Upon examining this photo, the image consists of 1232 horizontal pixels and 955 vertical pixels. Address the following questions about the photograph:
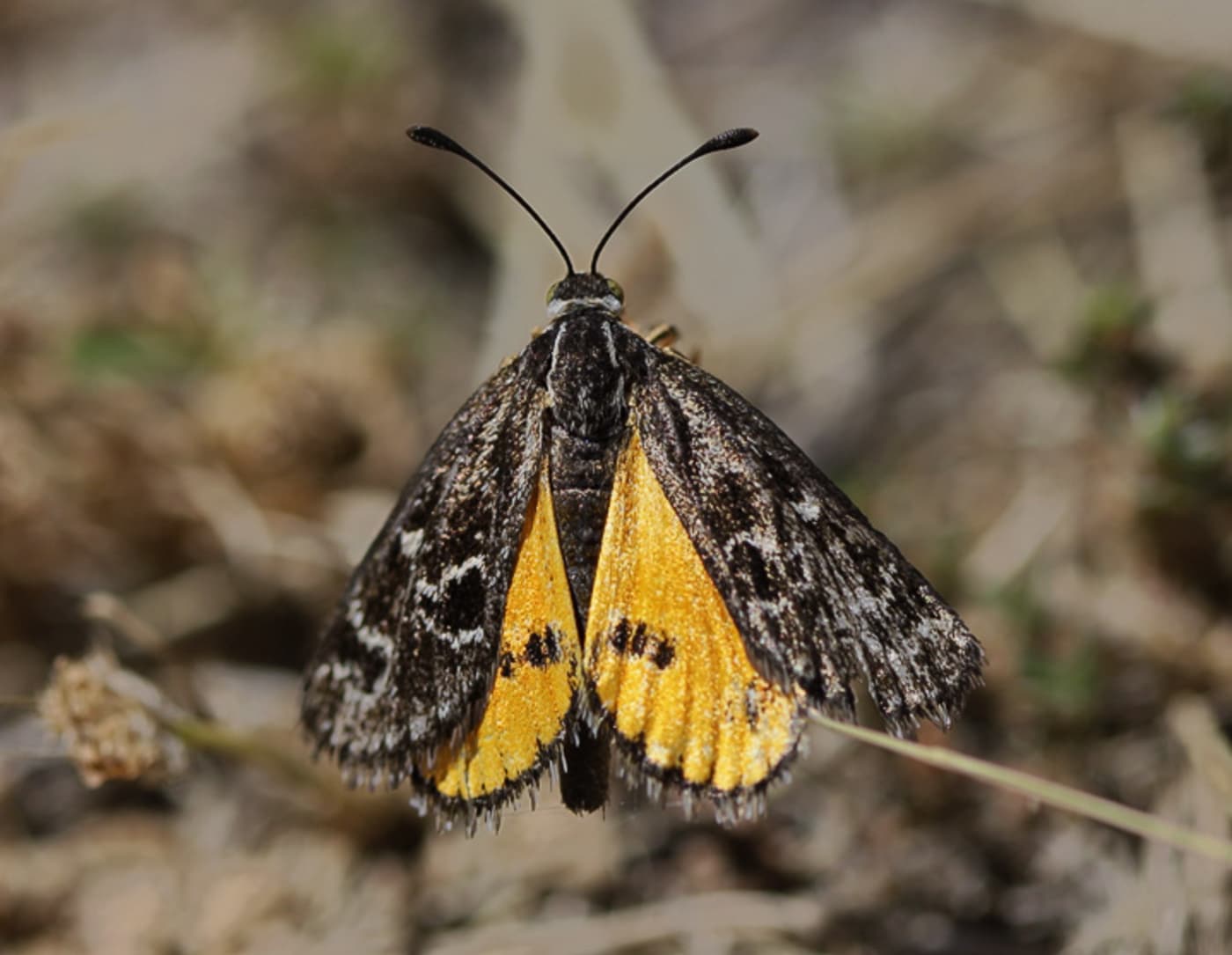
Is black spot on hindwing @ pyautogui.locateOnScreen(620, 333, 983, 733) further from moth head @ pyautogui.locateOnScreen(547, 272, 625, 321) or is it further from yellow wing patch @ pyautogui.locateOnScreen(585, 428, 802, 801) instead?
moth head @ pyautogui.locateOnScreen(547, 272, 625, 321)

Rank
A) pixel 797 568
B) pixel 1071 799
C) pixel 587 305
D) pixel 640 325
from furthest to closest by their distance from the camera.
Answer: pixel 640 325, pixel 587 305, pixel 797 568, pixel 1071 799

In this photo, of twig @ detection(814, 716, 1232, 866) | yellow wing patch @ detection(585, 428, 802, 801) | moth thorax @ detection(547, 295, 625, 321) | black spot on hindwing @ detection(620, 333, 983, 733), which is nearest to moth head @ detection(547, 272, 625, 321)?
moth thorax @ detection(547, 295, 625, 321)

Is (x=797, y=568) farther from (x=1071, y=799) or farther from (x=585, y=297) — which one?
(x=585, y=297)

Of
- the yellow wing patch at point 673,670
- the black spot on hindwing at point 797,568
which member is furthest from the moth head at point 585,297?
the yellow wing patch at point 673,670

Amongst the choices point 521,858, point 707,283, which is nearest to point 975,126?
point 707,283

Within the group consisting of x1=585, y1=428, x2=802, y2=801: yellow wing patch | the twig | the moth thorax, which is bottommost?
the twig

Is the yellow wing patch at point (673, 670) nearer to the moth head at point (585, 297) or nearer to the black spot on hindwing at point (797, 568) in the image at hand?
the black spot on hindwing at point (797, 568)

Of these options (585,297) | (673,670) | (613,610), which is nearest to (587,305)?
(585,297)
